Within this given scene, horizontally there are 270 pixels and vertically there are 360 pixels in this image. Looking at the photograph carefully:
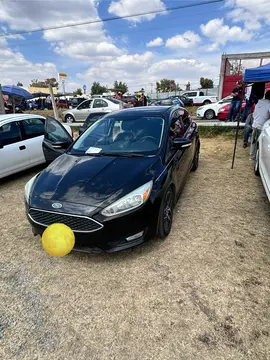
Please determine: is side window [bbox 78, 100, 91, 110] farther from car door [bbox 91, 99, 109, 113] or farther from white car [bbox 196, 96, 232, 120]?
white car [bbox 196, 96, 232, 120]

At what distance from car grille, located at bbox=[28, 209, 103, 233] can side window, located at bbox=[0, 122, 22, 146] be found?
3.14 metres

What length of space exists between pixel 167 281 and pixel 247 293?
73 centimetres

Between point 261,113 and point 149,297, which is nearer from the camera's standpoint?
point 149,297

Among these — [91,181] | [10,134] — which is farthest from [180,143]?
[10,134]

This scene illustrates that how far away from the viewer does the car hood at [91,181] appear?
2410 mm

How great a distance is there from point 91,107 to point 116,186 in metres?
12.7

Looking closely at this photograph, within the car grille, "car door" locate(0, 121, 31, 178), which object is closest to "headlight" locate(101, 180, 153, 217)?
the car grille

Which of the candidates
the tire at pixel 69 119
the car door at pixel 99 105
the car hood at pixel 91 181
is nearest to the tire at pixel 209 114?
the car door at pixel 99 105

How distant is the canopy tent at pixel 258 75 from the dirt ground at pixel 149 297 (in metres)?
2.74

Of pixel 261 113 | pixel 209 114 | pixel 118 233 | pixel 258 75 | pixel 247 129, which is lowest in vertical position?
pixel 209 114

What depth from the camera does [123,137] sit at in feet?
11.2

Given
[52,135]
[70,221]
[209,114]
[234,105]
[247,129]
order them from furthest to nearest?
[209,114], [234,105], [247,129], [52,135], [70,221]

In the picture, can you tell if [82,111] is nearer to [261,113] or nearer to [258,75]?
[261,113]

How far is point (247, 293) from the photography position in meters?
2.17
